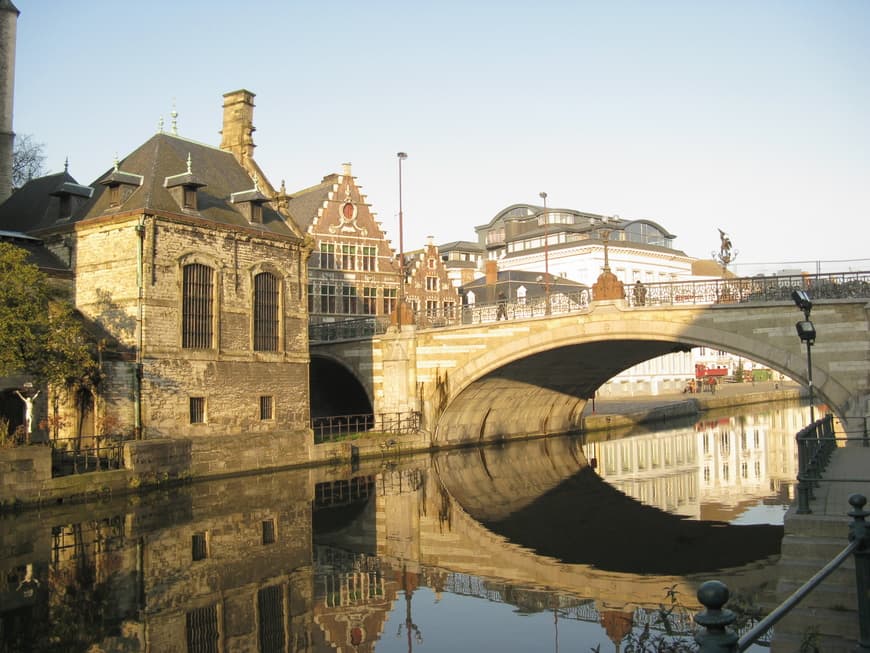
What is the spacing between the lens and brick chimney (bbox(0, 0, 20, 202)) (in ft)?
124

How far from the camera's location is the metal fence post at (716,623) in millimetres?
3746

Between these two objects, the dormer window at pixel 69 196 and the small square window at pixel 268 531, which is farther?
the dormer window at pixel 69 196

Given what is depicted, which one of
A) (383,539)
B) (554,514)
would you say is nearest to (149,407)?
(383,539)

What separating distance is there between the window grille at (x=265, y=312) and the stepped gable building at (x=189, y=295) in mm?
45

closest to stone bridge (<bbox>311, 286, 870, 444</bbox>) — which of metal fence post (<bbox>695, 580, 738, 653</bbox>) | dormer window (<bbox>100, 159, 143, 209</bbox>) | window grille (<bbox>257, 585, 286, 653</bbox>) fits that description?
dormer window (<bbox>100, 159, 143, 209</bbox>)

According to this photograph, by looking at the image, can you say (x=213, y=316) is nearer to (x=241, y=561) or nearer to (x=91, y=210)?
(x=91, y=210)

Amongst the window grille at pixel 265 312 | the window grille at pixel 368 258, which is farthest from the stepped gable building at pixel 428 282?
the window grille at pixel 265 312

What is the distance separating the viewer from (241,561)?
1677 cm

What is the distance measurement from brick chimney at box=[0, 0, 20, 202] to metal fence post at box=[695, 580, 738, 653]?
39916 millimetres

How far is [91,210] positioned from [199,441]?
9.39 meters

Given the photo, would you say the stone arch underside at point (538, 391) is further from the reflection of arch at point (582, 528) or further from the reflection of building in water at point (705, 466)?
the reflection of arch at point (582, 528)

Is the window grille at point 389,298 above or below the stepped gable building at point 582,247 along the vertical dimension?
below

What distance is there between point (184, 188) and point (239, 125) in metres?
8.39

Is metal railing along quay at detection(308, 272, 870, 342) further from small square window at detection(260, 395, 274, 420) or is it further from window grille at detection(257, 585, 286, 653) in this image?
window grille at detection(257, 585, 286, 653)
